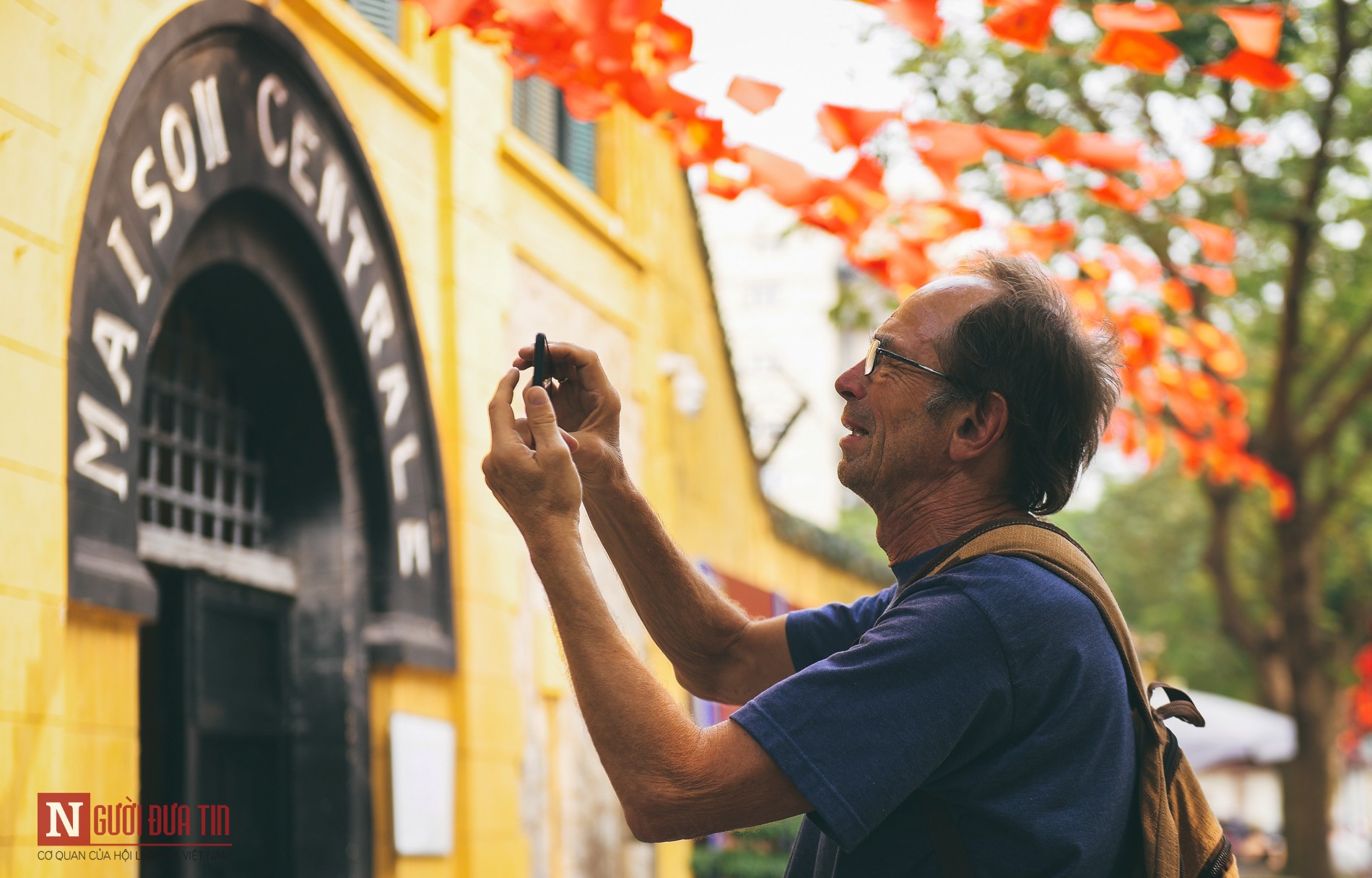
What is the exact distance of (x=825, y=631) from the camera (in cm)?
289

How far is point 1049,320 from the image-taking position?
2430mm

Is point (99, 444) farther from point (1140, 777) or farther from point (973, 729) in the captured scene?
point (1140, 777)

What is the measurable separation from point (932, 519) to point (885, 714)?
536mm

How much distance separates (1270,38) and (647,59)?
7.83ft

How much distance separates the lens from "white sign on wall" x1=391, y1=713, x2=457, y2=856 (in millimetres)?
5406

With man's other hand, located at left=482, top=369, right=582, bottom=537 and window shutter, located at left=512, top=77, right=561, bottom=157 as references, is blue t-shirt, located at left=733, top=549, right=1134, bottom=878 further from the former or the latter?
window shutter, located at left=512, top=77, right=561, bottom=157

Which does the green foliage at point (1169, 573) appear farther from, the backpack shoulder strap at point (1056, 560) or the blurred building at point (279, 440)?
the backpack shoulder strap at point (1056, 560)

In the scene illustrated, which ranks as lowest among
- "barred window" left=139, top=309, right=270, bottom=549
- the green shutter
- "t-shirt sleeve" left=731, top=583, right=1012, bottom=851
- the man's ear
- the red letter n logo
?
the red letter n logo

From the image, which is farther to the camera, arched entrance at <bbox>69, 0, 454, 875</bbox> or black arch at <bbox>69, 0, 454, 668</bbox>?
arched entrance at <bbox>69, 0, 454, 875</bbox>

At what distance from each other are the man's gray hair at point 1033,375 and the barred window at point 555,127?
566cm

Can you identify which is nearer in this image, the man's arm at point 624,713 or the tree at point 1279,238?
the man's arm at point 624,713

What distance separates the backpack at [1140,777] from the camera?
7.02ft

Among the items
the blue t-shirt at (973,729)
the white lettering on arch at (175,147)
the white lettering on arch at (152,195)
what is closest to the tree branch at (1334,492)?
the white lettering on arch at (175,147)

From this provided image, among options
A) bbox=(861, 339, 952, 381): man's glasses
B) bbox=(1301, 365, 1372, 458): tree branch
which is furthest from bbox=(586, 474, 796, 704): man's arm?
bbox=(1301, 365, 1372, 458): tree branch
